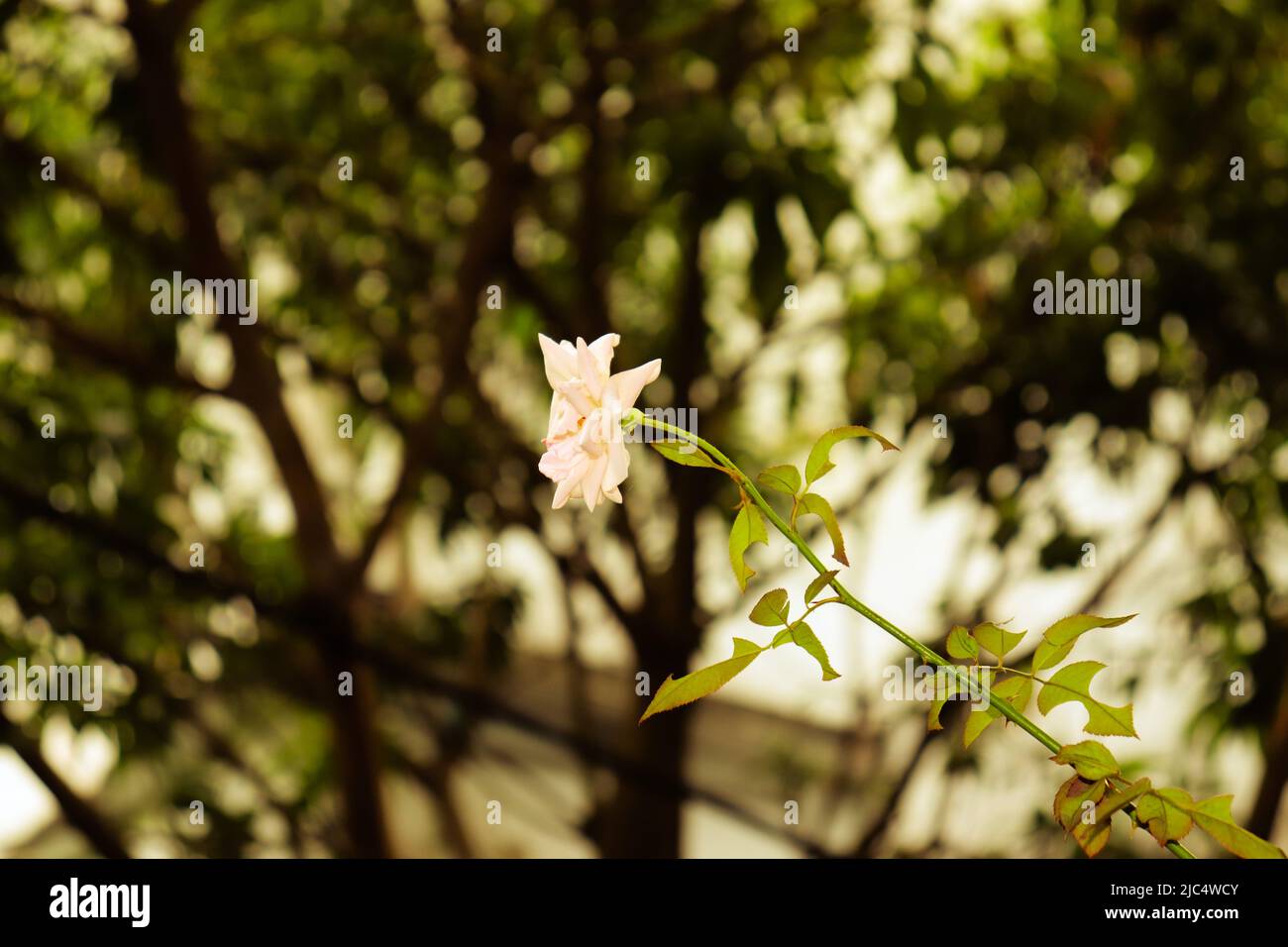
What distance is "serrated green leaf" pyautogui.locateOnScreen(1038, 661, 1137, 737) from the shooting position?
43 cm

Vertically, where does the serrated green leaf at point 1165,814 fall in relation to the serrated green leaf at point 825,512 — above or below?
below

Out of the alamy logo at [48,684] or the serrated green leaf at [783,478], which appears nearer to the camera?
the serrated green leaf at [783,478]

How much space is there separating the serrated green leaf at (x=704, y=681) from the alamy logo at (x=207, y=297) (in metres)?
1.40

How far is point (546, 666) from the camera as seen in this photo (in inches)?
137

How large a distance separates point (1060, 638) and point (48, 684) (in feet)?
6.54

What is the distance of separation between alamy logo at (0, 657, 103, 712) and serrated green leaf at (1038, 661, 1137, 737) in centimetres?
197

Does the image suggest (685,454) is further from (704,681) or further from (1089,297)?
(1089,297)

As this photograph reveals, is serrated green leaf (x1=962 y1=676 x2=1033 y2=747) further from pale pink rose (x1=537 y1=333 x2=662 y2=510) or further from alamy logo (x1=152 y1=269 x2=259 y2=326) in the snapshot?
alamy logo (x1=152 y1=269 x2=259 y2=326)

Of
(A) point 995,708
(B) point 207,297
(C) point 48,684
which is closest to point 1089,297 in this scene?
(B) point 207,297

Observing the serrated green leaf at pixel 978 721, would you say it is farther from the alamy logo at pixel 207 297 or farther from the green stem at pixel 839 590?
the alamy logo at pixel 207 297
